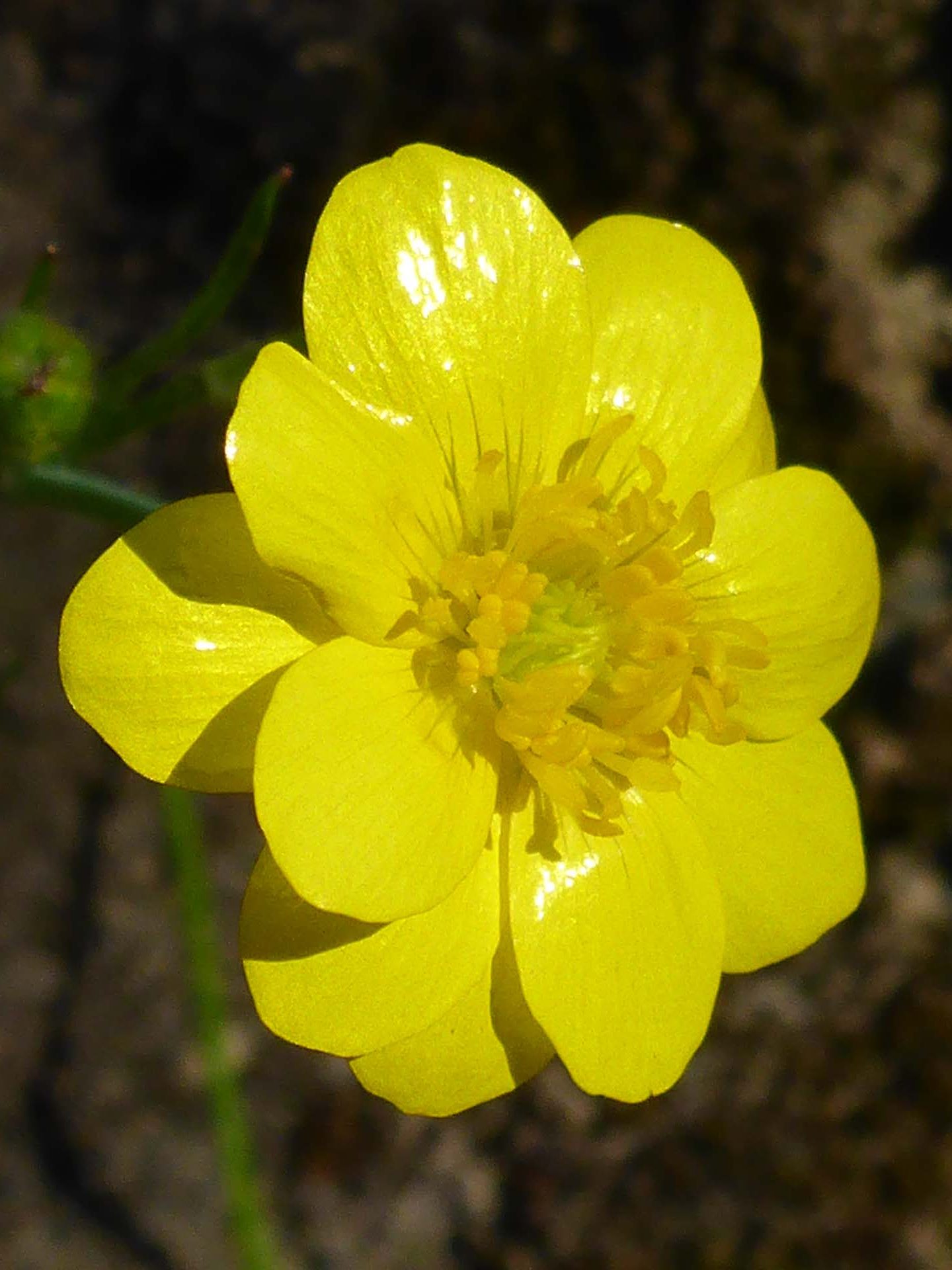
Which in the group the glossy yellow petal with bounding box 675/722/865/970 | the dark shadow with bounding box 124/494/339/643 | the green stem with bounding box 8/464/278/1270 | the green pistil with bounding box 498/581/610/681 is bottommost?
the green stem with bounding box 8/464/278/1270

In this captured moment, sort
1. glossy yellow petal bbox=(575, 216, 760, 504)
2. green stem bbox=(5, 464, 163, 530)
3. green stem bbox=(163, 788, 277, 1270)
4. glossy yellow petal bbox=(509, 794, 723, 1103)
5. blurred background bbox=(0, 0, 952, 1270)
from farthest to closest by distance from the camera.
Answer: blurred background bbox=(0, 0, 952, 1270) < green stem bbox=(163, 788, 277, 1270) < green stem bbox=(5, 464, 163, 530) < glossy yellow petal bbox=(575, 216, 760, 504) < glossy yellow petal bbox=(509, 794, 723, 1103)

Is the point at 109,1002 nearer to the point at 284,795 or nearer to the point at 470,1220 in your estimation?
the point at 470,1220

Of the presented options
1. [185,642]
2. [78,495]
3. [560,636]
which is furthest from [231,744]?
[78,495]

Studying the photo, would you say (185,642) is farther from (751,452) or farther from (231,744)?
(751,452)

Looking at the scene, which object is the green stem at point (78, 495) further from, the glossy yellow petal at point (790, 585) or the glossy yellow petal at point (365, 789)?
the glossy yellow petal at point (790, 585)

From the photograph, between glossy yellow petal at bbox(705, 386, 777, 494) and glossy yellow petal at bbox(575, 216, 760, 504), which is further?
glossy yellow petal at bbox(705, 386, 777, 494)

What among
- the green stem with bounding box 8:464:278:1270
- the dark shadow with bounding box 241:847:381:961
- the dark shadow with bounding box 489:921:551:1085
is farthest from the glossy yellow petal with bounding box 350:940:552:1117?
the green stem with bounding box 8:464:278:1270

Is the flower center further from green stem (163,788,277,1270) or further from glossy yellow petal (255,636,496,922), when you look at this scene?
green stem (163,788,277,1270)

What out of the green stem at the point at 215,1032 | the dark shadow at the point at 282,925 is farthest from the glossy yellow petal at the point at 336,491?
the green stem at the point at 215,1032
